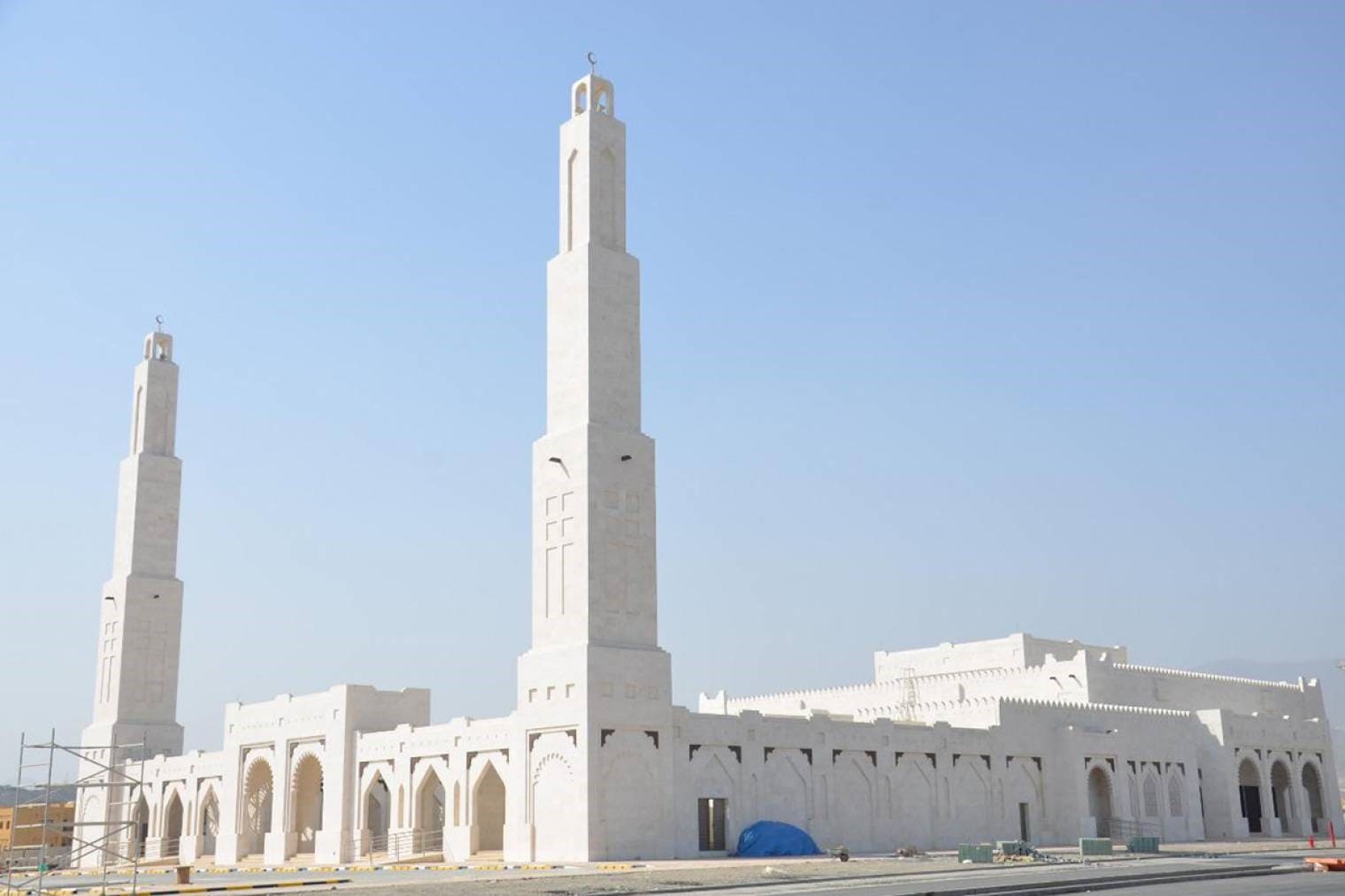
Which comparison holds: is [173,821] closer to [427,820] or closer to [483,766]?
[427,820]

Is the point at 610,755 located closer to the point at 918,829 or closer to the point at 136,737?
the point at 918,829

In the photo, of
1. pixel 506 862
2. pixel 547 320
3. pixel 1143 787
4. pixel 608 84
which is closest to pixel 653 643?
pixel 506 862

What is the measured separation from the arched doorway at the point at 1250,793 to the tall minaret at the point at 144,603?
45.4 meters

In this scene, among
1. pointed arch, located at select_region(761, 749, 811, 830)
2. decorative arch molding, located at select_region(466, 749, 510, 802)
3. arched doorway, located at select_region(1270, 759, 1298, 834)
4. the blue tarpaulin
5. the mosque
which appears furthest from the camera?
arched doorway, located at select_region(1270, 759, 1298, 834)

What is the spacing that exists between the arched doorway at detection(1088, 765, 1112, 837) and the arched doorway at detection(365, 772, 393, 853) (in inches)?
985

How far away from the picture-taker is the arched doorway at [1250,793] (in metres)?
56.0

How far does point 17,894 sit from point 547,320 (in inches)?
854

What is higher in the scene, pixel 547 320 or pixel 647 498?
pixel 547 320

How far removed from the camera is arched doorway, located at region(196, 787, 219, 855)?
53.9 meters

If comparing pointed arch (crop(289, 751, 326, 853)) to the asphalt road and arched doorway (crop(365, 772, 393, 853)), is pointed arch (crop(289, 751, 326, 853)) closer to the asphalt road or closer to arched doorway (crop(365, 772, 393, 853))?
arched doorway (crop(365, 772, 393, 853))

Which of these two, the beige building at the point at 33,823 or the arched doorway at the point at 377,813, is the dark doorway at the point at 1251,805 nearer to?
the arched doorway at the point at 377,813

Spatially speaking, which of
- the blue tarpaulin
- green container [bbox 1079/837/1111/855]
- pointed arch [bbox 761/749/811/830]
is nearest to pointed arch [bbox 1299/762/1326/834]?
green container [bbox 1079/837/1111/855]

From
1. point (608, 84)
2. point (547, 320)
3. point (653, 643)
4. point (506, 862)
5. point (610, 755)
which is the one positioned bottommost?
point (506, 862)

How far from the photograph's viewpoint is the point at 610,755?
117 ft
